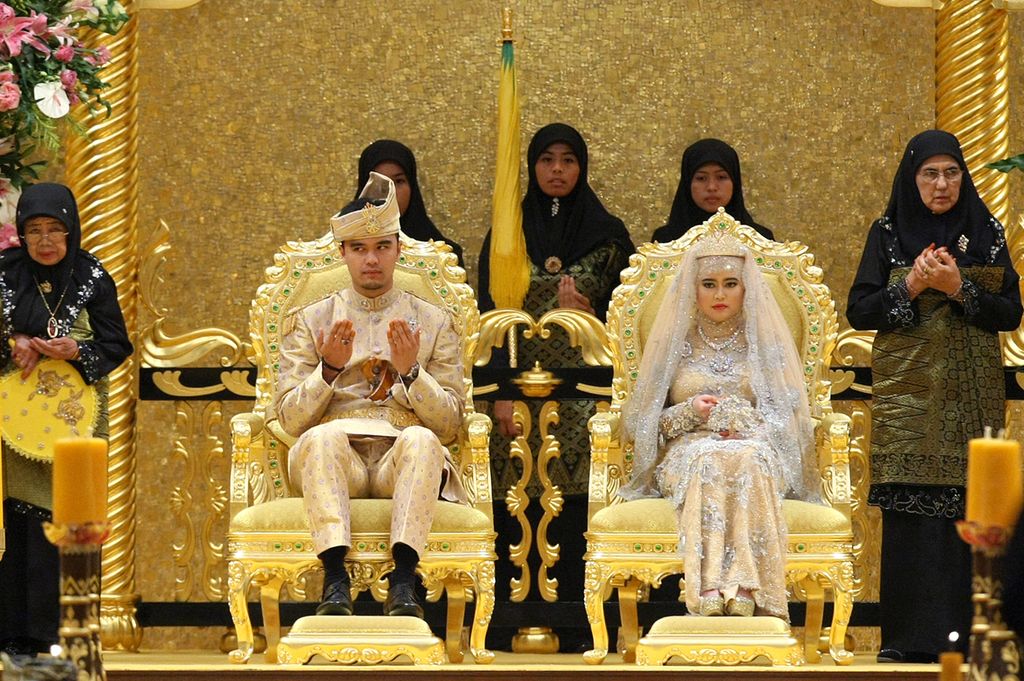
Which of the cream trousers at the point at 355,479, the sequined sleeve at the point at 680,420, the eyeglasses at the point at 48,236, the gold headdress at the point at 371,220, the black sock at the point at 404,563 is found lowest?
the black sock at the point at 404,563

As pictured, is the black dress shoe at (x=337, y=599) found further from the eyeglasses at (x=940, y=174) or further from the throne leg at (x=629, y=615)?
the eyeglasses at (x=940, y=174)

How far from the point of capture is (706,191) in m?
7.88

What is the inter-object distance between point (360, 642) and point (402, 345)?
993mm

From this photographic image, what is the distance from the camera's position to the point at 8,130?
7.02 meters

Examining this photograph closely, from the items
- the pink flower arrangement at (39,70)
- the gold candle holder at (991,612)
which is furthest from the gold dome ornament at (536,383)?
the gold candle holder at (991,612)

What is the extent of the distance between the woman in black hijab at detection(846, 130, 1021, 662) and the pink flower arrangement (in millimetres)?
2901

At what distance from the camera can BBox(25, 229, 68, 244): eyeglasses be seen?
672 cm

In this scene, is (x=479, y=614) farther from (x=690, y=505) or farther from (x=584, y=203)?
(x=584, y=203)

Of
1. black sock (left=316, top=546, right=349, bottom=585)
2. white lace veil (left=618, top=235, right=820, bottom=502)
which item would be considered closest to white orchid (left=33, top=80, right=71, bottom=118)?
black sock (left=316, top=546, right=349, bottom=585)

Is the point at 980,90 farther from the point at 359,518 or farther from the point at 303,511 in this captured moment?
the point at 303,511

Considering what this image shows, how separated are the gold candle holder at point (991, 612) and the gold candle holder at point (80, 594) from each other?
1.53 metres

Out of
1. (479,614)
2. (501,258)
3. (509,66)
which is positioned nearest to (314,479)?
(479,614)

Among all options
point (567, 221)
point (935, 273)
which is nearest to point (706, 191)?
point (567, 221)

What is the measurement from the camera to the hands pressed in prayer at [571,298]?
303 inches
